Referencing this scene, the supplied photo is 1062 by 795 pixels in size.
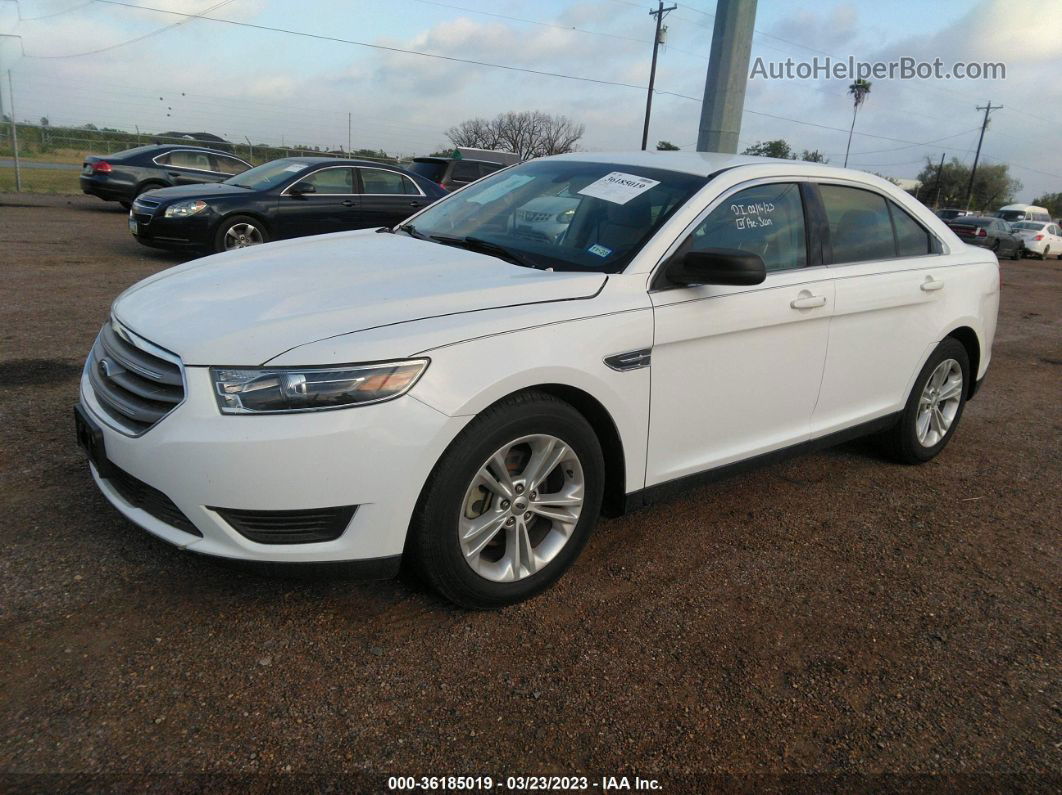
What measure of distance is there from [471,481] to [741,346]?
138cm

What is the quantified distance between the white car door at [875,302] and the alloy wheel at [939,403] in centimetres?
30

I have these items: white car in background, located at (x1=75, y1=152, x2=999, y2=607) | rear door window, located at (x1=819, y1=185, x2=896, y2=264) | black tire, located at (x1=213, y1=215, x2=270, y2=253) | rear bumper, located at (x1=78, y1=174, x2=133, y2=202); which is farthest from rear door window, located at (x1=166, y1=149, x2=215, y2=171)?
rear door window, located at (x1=819, y1=185, x2=896, y2=264)

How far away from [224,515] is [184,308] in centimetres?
82

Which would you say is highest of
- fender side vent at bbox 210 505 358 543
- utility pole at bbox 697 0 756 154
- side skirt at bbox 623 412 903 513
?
utility pole at bbox 697 0 756 154

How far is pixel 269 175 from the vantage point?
10281 millimetres

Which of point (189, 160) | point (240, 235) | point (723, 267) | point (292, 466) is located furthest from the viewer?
point (189, 160)

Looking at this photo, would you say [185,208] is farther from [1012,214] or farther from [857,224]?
[1012,214]

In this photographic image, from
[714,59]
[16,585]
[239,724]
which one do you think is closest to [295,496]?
[239,724]

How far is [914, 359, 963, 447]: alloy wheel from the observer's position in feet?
14.6

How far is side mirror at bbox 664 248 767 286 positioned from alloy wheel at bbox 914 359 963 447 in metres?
2.08

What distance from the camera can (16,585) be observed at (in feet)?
8.82

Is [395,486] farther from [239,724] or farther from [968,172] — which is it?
[968,172]

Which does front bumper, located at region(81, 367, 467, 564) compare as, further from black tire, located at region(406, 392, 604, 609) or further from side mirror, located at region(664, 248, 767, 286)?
side mirror, located at region(664, 248, 767, 286)

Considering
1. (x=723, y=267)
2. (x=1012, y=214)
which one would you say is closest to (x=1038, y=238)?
(x=1012, y=214)
